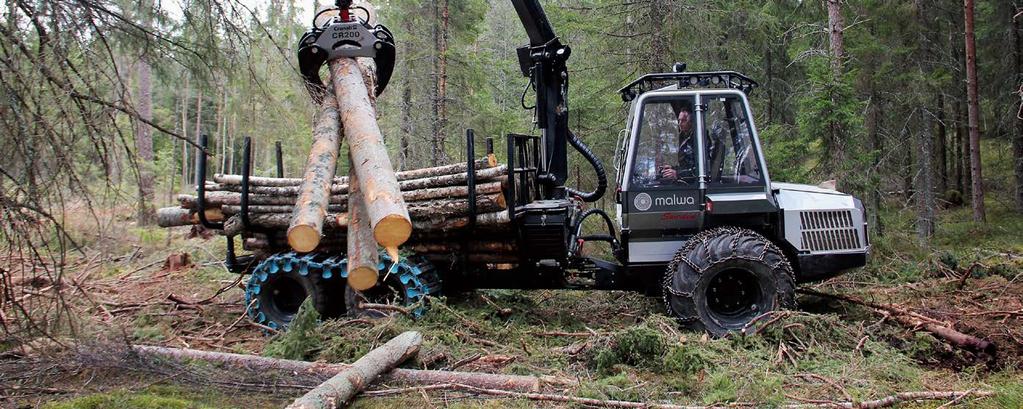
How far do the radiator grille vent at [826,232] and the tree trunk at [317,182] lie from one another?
4.84 m

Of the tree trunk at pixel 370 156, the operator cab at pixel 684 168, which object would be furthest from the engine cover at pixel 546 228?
the tree trunk at pixel 370 156

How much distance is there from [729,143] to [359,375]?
4.27m

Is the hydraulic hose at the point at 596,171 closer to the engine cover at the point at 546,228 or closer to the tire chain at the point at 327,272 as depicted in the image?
the engine cover at the point at 546,228

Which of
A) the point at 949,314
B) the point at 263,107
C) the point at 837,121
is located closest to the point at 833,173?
the point at 837,121

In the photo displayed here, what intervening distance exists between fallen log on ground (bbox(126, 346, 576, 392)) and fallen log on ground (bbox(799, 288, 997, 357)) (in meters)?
3.35

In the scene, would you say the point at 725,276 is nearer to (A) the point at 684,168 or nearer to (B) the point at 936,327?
(A) the point at 684,168

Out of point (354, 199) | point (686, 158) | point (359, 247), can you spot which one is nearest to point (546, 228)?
point (686, 158)

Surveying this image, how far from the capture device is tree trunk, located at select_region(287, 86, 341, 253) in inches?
113

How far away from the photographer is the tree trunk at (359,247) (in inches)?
127

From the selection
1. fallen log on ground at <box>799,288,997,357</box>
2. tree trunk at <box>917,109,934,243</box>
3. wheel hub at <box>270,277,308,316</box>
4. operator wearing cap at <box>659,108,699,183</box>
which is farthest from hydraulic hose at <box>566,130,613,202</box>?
tree trunk at <box>917,109,934,243</box>

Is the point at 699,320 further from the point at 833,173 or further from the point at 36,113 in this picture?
the point at 833,173

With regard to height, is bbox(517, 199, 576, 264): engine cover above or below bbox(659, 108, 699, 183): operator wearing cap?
below

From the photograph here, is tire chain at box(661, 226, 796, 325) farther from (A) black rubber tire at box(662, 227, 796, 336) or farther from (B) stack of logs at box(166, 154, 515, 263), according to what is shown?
(B) stack of logs at box(166, 154, 515, 263)

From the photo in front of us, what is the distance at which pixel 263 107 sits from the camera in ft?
16.0
